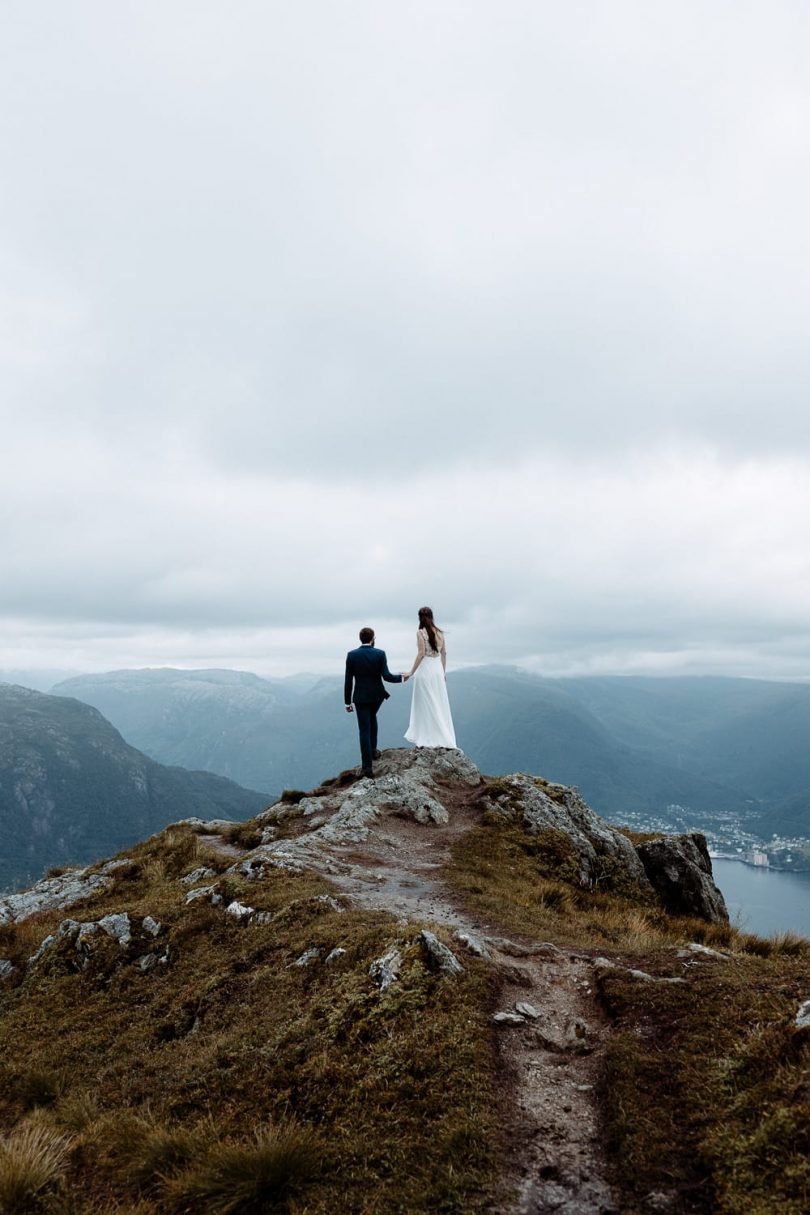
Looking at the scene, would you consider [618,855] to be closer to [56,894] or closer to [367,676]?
[367,676]

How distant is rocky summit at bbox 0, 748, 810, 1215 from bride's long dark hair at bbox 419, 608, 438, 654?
10760 millimetres

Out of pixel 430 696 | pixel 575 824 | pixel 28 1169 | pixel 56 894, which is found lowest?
pixel 56 894

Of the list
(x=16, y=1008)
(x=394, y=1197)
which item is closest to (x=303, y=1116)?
(x=394, y=1197)

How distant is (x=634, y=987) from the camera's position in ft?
29.7

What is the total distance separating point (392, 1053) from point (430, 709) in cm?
2091

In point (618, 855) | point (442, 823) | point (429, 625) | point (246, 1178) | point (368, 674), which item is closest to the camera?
point (246, 1178)

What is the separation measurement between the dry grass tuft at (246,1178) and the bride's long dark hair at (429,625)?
19.7 meters

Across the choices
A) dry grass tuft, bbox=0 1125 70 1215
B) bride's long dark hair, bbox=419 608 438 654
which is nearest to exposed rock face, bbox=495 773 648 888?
bride's long dark hair, bbox=419 608 438 654

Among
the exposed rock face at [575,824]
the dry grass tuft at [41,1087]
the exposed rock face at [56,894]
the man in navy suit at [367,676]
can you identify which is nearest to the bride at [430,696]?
the man in navy suit at [367,676]

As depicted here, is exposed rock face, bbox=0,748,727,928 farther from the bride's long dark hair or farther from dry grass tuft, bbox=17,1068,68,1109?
dry grass tuft, bbox=17,1068,68,1109

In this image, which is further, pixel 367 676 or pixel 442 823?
pixel 367 676

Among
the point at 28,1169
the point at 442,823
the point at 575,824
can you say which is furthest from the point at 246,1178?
the point at 575,824

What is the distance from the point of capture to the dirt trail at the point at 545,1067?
18.9 feet

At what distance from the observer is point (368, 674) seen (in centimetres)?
2394
